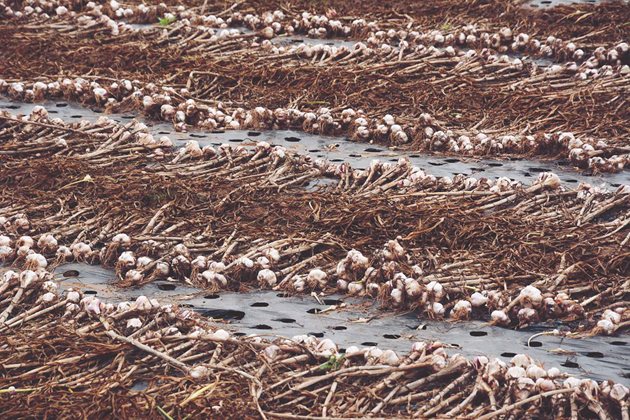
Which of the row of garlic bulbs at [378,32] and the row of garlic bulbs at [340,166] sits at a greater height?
the row of garlic bulbs at [378,32]

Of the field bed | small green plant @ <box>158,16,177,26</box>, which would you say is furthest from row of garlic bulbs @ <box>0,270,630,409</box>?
small green plant @ <box>158,16,177,26</box>

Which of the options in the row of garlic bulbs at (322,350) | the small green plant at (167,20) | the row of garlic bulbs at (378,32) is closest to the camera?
the row of garlic bulbs at (322,350)

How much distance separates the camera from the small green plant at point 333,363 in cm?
376

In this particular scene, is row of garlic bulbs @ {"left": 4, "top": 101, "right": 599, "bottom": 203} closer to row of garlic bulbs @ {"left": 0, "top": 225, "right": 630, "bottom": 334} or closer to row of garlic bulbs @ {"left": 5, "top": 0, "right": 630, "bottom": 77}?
row of garlic bulbs @ {"left": 0, "top": 225, "right": 630, "bottom": 334}

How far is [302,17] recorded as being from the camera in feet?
30.3

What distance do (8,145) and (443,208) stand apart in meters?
2.95

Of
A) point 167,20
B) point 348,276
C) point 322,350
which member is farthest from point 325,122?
point 167,20

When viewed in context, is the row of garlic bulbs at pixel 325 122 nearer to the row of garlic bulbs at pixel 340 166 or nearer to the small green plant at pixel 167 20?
the row of garlic bulbs at pixel 340 166

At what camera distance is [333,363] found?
3.78 m

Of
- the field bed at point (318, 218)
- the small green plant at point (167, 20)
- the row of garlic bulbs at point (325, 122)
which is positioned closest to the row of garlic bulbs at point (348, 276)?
the field bed at point (318, 218)

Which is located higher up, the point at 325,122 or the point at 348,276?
the point at 325,122

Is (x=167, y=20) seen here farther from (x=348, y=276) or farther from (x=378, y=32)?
(x=348, y=276)

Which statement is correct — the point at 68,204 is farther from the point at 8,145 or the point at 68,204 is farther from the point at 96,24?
the point at 96,24

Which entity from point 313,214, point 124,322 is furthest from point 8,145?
point 124,322
